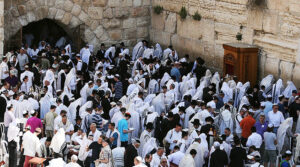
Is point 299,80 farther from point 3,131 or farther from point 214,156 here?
point 3,131

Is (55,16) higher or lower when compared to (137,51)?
higher

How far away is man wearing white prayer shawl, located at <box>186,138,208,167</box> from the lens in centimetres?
1569

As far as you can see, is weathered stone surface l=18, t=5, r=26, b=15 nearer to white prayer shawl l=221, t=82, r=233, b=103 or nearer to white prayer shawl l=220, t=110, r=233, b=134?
white prayer shawl l=221, t=82, r=233, b=103

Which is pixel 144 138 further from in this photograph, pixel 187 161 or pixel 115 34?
pixel 115 34

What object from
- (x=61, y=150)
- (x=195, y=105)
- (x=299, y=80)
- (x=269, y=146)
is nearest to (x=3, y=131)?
(x=61, y=150)

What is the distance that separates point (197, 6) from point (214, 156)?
9909mm

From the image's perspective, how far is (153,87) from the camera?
21.1 m

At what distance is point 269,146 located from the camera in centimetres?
1658

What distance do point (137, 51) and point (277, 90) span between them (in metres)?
7.17

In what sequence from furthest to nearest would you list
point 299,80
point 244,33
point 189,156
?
1. point 244,33
2. point 299,80
3. point 189,156

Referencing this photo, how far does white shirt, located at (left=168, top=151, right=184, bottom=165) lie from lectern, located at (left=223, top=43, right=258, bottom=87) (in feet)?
21.4

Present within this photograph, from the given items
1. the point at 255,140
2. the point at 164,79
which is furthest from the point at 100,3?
the point at 255,140

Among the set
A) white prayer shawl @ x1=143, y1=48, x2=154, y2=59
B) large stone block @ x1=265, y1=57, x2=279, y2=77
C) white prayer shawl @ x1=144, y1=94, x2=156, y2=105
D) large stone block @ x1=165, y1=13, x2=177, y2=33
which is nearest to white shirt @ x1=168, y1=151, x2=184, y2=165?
white prayer shawl @ x1=144, y1=94, x2=156, y2=105

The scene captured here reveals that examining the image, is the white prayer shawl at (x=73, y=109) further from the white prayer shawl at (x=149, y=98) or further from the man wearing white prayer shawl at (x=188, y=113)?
the man wearing white prayer shawl at (x=188, y=113)
